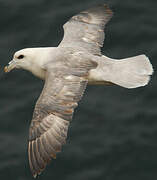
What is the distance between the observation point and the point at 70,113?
8641 mm

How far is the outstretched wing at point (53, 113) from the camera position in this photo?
845 cm

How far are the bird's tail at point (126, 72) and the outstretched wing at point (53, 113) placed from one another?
32 cm

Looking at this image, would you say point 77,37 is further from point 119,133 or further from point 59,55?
point 119,133

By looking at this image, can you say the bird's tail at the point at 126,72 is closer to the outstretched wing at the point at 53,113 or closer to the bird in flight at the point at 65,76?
the bird in flight at the point at 65,76

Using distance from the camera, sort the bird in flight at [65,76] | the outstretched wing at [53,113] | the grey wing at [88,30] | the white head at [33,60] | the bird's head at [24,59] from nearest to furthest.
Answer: the outstretched wing at [53,113], the bird in flight at [65,76], the white head at [33,60], the bird's head at [24,59], the grey wing at [88,30]

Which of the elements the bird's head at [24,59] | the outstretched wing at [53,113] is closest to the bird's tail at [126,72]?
the outstretched wing at [53,113]

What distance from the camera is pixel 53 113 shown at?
8703 mm

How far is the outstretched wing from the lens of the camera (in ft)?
27.7

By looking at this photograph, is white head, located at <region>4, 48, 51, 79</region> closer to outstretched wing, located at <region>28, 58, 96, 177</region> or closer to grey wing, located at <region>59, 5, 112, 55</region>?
outstretched wing, located at <region>28, 58, 96, 177</region>

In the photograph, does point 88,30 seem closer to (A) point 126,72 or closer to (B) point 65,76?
(A) point 126,72

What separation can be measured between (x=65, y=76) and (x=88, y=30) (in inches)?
63.8

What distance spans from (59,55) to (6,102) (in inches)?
101

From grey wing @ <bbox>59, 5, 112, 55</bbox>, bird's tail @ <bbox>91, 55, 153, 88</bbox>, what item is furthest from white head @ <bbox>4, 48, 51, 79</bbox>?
bird's tail @ <bbox>91, 55, 153, 88</bbox>

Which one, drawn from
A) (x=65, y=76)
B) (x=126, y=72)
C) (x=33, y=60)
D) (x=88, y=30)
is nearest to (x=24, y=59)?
(x=33, y=60)
